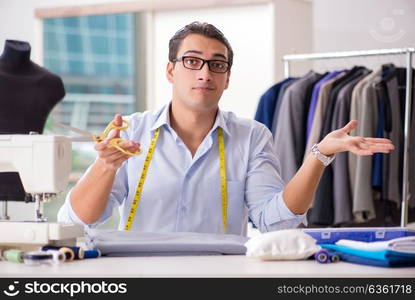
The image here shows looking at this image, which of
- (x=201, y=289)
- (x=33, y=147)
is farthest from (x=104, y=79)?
(x=201, y=289)

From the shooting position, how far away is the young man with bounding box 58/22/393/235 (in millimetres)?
2742

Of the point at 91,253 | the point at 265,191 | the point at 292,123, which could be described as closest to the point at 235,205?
the point at 265,191

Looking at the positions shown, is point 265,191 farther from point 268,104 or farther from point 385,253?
point 268,104

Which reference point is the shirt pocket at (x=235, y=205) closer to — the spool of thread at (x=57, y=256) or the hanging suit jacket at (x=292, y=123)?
the spool of thread at (x=57, y=256)

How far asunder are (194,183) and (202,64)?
41 cm

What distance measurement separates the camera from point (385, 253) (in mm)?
1834

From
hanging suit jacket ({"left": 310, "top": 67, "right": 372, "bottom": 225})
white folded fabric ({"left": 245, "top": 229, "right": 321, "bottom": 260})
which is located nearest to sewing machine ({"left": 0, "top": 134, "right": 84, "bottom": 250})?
white folded fabric ({"left": 245, "top": 229, "right": 321, "bottom": 260})

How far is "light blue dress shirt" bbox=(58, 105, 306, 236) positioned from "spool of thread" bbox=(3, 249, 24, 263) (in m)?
0.69

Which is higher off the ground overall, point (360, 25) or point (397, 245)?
point (360, 25)

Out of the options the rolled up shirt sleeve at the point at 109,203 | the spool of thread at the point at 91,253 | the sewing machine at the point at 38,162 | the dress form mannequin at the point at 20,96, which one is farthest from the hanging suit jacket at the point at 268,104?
the spool of thread at the point at 91,253

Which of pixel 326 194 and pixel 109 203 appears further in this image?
pixel 326 194

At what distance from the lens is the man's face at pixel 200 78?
8.93 feet

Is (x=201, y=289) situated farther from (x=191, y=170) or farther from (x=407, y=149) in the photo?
(x=407, y=149)

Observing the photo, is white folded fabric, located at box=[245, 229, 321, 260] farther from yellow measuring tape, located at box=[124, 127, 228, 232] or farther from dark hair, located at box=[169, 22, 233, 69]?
dark hair, located at box=[169, 22, 233, 69]
